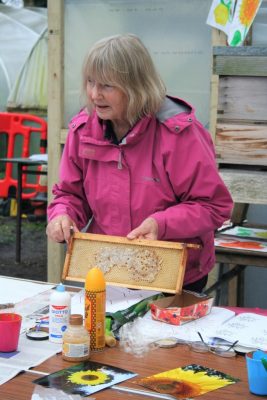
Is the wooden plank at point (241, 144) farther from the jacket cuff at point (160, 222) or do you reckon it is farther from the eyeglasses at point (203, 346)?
the eyeglasses at point (203, 346)

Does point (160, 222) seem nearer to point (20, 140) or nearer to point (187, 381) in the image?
point (187, 381)

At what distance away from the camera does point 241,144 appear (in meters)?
3.97

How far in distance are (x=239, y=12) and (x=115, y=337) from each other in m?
2.88

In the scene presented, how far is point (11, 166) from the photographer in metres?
10.8

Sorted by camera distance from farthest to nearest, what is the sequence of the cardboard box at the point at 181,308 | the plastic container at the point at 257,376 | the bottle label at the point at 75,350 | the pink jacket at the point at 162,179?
the pink jacket at the point at 162,179 < the cardboard box at the point at 181,308 < the bottle label at the point at 75,350 < the plastic container at the point at 257,376

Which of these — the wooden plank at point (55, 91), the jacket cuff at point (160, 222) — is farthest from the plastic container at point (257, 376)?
the wooden plank at point (55, 91)

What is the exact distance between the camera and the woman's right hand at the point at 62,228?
272cm

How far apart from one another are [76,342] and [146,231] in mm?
598

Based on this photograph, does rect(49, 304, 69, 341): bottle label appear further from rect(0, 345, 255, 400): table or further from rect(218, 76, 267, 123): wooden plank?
rect(218, 76, 267, 123): wooden plank

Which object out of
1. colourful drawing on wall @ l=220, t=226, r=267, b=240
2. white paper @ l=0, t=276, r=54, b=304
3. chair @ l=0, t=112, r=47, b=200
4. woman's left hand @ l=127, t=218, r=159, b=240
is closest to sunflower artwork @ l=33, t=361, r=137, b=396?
woman's left hand @ l=127, t=218, r=159, b=240

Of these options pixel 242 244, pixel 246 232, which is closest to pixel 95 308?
pixel 242 244

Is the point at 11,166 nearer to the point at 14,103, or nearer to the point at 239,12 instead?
the point at 14,103

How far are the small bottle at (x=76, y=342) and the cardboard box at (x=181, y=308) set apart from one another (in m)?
0.44

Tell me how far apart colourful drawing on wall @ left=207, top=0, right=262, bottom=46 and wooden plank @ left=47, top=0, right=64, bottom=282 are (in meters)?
1.18
